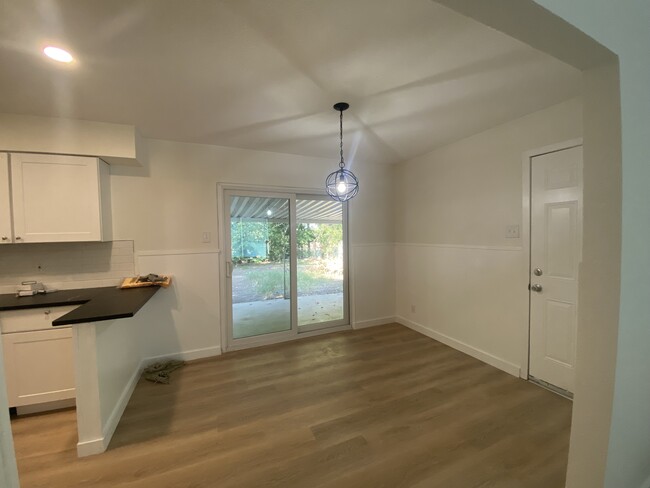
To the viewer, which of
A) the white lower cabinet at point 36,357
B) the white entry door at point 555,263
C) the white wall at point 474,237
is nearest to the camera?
the white lower cabinet at point 36,357

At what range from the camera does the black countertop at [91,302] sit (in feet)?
5.70

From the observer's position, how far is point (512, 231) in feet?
9.02

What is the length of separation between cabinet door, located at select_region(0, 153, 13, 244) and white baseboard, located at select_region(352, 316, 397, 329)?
153 inches

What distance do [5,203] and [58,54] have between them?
5.10 ft

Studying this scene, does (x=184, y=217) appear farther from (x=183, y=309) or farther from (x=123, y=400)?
(x=123, y=400)

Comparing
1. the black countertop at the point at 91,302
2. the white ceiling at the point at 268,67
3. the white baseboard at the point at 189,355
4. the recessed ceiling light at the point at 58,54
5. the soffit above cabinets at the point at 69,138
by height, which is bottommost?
the white baseboard at the point at 189,355

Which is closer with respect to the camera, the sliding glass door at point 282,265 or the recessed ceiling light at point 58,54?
the recessed ceiling light at point 58,54

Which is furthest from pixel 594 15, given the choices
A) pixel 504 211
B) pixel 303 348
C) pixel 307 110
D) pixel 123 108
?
pixel 303 348

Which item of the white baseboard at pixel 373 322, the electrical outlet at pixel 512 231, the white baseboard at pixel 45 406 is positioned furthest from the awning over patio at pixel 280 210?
the white baseboard at pixel 45 406

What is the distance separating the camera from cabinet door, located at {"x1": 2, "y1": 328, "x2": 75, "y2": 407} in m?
2.17

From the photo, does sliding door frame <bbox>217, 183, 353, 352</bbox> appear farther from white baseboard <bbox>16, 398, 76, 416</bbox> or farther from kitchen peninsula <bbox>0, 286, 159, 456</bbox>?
white baseboard <bbox>16, 398, 76, 416</bbox>

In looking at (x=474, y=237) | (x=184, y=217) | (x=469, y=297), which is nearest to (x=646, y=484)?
(x=469, y=297)

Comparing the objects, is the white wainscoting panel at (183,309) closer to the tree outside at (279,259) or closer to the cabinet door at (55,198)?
the tree outside at (279,259)

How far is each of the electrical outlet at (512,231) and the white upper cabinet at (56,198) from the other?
4071 mm
